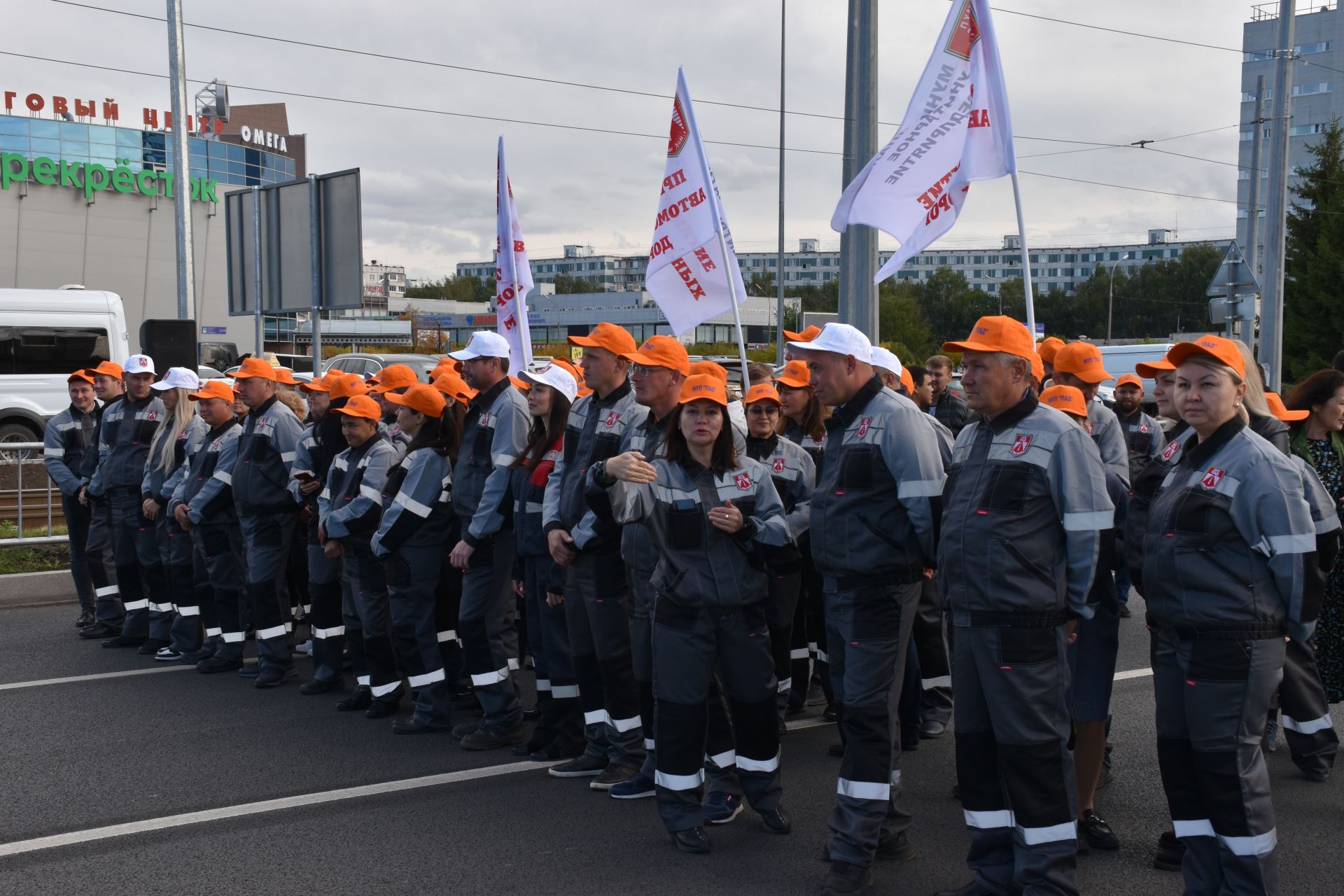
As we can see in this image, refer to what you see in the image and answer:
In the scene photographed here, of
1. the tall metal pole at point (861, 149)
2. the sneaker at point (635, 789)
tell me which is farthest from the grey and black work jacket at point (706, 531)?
the tall metal pole at point (861, 149)

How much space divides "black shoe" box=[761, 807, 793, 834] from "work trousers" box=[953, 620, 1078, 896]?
1.10m

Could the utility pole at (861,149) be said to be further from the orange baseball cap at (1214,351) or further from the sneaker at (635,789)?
the orange baseball cap at (1214,351)

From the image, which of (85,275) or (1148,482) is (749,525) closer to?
(1148,482)

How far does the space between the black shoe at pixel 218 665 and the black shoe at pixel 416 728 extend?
2164 millimetres

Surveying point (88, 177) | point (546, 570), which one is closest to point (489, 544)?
point (546, 570)

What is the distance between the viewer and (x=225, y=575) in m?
8.37

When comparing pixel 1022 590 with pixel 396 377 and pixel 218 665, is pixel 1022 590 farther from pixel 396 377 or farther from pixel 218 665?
pixel 218 665

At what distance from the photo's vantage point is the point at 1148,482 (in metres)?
4.97

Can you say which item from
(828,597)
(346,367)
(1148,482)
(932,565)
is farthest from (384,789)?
(346,367)

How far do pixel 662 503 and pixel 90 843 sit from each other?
285cm

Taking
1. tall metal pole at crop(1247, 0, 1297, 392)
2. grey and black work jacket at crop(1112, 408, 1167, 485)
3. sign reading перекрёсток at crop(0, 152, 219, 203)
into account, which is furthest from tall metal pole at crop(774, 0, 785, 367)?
sign reading перекрёсток at crop(0, 152, 219, 203)

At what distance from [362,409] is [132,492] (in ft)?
10.6

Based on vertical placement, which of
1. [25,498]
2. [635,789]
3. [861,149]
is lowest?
[635,789]

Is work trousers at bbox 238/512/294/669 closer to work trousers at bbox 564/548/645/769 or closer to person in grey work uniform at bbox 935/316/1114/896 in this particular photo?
work trousers at bbox 564/548/645/769
